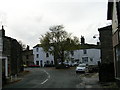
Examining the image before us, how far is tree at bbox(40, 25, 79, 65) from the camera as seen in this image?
5825cm

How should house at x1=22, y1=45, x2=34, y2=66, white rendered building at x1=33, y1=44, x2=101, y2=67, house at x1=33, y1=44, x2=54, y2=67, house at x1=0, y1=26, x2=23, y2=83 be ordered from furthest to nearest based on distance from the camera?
house at x1=22, y1=45, x2=34, y2=66 < house at x1=33, y1=44, x2=54, y2=67 < white rendered building at x1=33, y1=44, x2=101, y2=67 < house at x1=0, y1=26, x2=23, y2=83

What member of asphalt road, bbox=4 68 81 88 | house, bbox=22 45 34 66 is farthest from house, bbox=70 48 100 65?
asphalt road, bbox=4 68 81 88

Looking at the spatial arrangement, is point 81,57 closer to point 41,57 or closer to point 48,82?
point 41,57

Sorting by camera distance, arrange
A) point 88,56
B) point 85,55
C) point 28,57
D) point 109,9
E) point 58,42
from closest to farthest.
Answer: point 109,9
point 58,42
point 88,56
point 85,55
point 28,57

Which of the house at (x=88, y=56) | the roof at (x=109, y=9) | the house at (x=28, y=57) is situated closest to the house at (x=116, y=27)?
the roof at (x=109, y=9)

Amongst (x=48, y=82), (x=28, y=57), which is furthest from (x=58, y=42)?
(x=28, y=57)

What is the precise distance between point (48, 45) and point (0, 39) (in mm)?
27435

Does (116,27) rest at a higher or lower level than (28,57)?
higher

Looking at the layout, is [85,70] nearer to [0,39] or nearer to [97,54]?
[0,39]

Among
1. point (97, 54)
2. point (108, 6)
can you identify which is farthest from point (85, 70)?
point (97, 54)

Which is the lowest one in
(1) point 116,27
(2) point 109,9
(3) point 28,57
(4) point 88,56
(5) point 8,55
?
(5) point 8,55

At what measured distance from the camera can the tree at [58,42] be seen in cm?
5825

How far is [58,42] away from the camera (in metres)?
58.8

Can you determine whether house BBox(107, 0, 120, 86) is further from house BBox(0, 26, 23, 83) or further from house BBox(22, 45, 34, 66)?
house BBox(22, 45, 34, 66)
